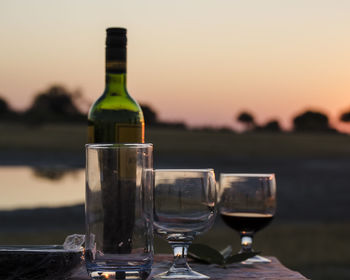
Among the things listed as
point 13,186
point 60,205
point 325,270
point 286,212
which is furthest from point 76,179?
point 325,270

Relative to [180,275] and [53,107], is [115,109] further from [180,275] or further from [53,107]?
[53,107]

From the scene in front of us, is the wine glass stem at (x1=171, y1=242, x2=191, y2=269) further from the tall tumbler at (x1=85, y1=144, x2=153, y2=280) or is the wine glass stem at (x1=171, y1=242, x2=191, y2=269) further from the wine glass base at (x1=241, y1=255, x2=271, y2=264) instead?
the wine glass base at (x1=241, y1=255, x2=271, y2=264)

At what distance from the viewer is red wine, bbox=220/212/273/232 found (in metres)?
2.74

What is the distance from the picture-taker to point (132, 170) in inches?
77.8

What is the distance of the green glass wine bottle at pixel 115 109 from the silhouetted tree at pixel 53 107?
174ft

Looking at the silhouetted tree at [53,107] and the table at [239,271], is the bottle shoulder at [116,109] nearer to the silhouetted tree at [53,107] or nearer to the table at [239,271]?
the table at [239,271]

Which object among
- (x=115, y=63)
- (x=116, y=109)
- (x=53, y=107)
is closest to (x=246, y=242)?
(x=116, y=109)

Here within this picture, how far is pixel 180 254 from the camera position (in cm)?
221

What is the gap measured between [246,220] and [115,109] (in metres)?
0.71

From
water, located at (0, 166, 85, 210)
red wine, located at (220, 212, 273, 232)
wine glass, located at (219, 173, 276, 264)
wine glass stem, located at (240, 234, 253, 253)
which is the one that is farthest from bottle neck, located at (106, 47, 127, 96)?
water, located at (0, 166, 85, 210)

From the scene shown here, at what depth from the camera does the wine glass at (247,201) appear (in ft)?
8.96

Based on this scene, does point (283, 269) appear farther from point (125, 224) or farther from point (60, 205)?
point (60, 205)

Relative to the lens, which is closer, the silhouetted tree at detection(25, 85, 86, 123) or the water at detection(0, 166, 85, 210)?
the water at detection(0, 166, 85, 210)

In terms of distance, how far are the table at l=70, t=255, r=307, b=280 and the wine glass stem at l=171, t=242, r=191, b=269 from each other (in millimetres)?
150
